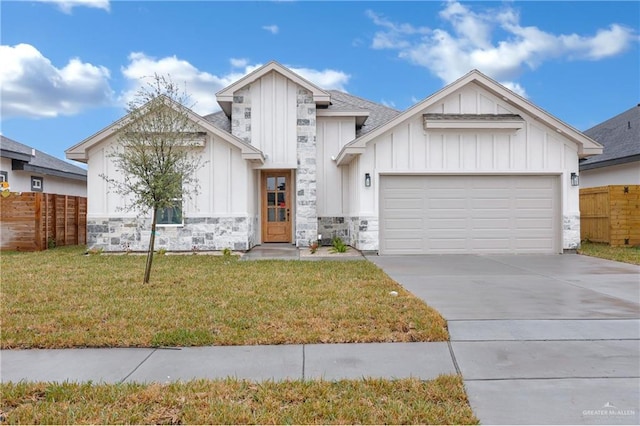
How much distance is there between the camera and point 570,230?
494 inches

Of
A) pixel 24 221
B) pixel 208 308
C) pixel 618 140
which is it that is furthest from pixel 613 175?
pixel 24 221

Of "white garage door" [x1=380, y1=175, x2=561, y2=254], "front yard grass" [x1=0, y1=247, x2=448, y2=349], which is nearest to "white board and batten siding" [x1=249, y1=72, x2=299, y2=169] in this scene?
"white garage door" [x1=380, y1=175, x2=561, y2=254]

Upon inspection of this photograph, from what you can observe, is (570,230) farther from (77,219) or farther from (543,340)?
(77,219)

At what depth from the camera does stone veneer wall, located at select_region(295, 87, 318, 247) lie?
1424 centimetres

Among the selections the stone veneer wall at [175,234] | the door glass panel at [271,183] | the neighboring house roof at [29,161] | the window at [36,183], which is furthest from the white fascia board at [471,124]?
the window at [36,183]

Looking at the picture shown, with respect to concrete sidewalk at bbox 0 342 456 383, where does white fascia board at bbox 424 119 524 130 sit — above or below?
above

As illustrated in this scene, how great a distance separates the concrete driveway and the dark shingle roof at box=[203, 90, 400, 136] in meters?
8.11

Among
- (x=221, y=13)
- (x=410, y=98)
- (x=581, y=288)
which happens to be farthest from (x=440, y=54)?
(x=581, y=288)

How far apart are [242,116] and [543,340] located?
11848mm

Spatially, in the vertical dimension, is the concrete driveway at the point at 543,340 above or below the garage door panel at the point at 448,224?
below

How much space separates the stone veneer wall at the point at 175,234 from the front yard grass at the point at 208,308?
3.65m

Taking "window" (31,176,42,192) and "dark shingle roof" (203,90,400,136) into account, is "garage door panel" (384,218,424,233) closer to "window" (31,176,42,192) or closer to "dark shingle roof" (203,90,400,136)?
"dark shingle roof" (203,90,400,136)

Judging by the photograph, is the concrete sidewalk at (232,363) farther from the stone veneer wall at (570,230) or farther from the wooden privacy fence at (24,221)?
the wooden privacy fence at (24,221)

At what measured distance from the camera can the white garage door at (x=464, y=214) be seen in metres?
12.5
